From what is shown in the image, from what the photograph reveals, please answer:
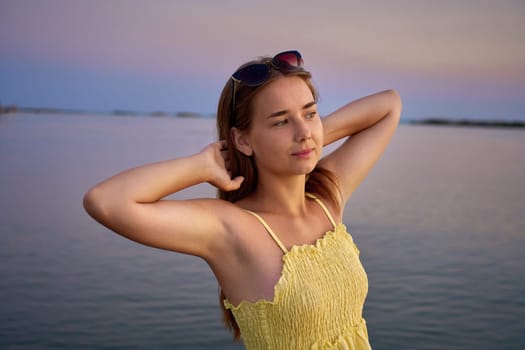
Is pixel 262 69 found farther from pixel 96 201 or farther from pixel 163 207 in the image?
pixel 96 201

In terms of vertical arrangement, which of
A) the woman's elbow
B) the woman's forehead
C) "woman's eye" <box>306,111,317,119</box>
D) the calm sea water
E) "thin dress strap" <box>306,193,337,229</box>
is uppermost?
the woman's forehead

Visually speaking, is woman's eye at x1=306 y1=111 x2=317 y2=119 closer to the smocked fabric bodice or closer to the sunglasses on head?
→ the sunglasses on head

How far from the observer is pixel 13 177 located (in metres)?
14.3

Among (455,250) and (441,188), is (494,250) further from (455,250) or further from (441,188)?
(441,188)

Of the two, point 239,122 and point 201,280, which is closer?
point 239,122

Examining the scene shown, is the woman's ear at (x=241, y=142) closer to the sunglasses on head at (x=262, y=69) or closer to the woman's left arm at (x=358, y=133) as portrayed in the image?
the sunglasses on head at (x=262, y=69)

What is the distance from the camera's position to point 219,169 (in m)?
2.28

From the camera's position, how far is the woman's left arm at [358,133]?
271 centimetres

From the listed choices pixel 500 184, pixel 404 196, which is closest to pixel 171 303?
pixel 404 196

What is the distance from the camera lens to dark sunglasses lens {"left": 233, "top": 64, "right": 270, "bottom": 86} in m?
2.27

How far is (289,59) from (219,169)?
0.46 metres

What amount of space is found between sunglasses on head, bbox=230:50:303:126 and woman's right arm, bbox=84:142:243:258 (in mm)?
259

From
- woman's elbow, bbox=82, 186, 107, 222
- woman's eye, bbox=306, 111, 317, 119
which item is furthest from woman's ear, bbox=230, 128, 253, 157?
woman's elbow, bbox=82, 186, 107, 222

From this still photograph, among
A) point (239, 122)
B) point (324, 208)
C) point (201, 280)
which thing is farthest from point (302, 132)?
point (201, 280)
